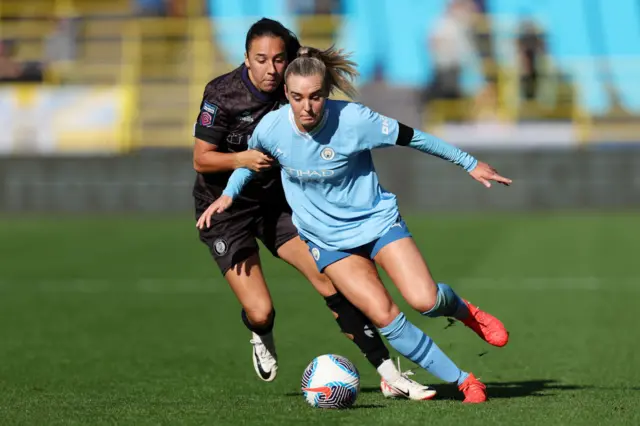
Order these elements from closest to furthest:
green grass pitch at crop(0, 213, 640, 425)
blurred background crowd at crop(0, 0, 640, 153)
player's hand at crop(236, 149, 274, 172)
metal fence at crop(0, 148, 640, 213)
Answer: green grass pitch at crop(0, 213, 640, 425) < player's hand at crop(236, 149, 274, 172) < metal fence at crop(0, 148, 640, 213) < blurred background crowd at crop(0, 0, 640, 153)

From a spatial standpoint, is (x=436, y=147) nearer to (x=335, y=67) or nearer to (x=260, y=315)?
(x=335, y=67)

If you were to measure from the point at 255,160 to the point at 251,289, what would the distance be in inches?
47.9

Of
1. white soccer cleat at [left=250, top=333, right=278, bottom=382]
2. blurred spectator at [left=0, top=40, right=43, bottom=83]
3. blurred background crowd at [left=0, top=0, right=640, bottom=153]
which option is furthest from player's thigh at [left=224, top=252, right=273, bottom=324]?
blurred spectator at [left=0, top=40, right=43, bottom=83]

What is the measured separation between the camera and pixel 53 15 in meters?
25.9

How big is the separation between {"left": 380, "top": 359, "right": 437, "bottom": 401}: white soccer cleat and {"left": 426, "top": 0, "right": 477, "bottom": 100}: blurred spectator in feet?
55.6

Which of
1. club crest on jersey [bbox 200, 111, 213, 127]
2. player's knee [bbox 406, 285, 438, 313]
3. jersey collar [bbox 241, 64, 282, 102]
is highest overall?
jersey collar [bbox 241, 64, 282, 102]

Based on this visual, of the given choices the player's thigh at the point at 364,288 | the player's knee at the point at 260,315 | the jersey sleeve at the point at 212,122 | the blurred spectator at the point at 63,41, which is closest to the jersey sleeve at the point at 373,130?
the player's thigh at the point at 364,288

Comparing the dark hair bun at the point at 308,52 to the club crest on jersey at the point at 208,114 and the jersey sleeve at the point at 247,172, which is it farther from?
the club crest on jersey at the point at 208,114

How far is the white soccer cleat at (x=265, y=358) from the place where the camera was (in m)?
8.16

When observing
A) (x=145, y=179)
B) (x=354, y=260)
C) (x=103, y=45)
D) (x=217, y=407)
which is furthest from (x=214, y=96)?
(x=103, y=45)

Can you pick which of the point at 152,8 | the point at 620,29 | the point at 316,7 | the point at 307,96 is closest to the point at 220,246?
the point at 307,96

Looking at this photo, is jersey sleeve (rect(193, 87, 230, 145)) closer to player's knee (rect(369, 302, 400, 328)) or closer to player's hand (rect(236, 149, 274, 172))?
A: player's hand (rect(236, 149, 274, 172))

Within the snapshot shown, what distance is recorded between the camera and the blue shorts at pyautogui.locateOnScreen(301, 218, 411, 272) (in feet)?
22.7

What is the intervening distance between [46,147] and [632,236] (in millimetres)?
11026
